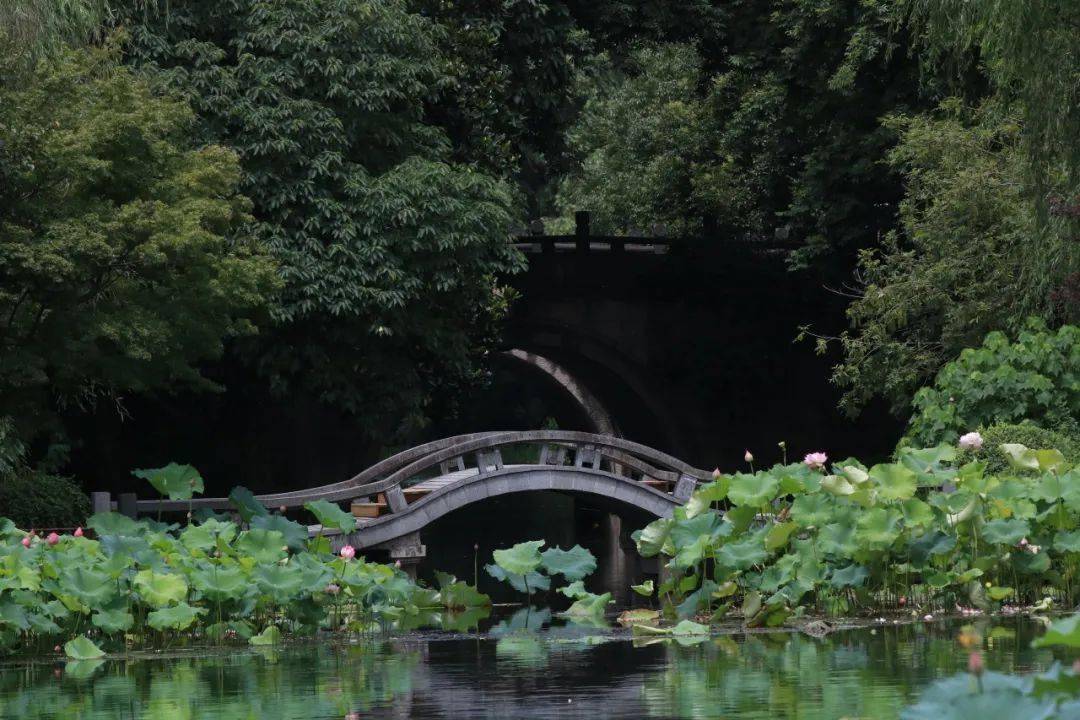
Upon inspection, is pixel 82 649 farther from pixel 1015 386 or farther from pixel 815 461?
pixel 1015 386

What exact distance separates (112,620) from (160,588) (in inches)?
14.9

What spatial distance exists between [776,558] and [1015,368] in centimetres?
955

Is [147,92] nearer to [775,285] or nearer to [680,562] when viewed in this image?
[680,562]

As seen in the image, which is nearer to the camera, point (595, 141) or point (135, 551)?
point (135, 551)

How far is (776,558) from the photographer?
520 inches

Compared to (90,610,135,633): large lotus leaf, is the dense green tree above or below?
above

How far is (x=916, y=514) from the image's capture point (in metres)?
12.4

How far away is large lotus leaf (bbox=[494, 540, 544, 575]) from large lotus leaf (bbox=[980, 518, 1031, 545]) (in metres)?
3.34

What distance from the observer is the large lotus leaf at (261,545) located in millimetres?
12601

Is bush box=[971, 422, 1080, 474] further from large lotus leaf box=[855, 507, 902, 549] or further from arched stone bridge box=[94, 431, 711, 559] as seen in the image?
large lotus leaf box=[855, 507, 902, 549]

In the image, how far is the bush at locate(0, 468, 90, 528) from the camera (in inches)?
741

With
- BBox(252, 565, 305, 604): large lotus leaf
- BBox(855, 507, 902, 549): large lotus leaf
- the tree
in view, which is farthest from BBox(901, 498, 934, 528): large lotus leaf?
the tree

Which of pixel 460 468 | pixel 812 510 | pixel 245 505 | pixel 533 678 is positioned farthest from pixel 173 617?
pixel 460 468

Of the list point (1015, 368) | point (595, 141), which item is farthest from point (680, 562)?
point (595, 141)
